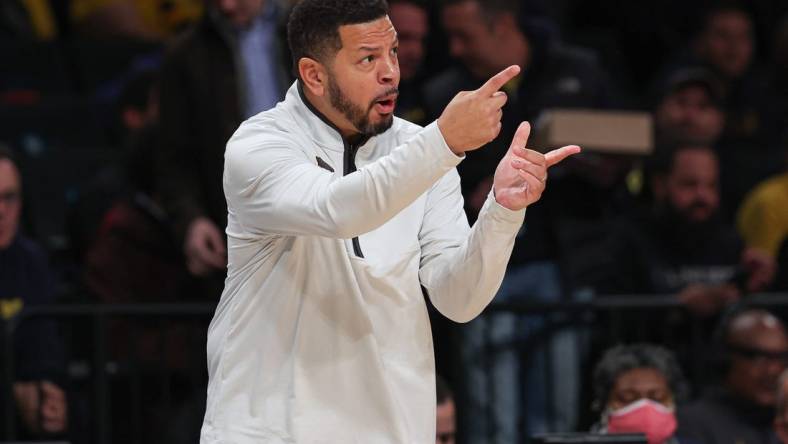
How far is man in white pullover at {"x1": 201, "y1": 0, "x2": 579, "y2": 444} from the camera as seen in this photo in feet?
12.8

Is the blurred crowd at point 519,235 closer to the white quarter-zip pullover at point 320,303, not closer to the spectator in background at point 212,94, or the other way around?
the spectator in background at point 212,94

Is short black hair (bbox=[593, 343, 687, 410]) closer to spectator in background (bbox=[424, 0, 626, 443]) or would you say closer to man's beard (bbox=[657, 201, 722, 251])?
spectator in background (bbox=[424, 0, 626, 443])

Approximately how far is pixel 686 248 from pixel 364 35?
12.9 ft

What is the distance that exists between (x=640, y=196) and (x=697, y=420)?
1.89m

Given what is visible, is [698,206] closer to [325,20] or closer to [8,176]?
[8,176]

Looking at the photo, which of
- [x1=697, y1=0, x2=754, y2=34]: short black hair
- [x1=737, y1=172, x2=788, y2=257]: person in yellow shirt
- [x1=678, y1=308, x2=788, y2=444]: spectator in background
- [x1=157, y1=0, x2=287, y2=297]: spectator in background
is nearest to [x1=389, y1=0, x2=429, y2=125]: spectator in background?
[x1=157, y1=0, x2=287, y2=297]: spectator in background

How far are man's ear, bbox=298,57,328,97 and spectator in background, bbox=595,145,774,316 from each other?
321 cm

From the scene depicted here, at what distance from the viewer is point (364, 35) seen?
399cm

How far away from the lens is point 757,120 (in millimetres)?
9406

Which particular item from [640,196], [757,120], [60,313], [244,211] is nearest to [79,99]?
[60,313]

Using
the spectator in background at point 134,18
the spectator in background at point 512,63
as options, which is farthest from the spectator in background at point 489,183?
the spectator in background at point 134,18

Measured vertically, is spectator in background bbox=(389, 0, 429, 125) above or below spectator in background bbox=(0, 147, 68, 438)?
above

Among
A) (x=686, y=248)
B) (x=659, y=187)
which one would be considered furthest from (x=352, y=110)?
(x=659, y=187)

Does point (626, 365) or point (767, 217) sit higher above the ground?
point (767, 217)
